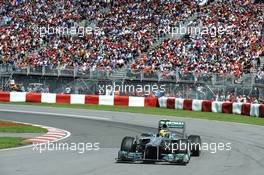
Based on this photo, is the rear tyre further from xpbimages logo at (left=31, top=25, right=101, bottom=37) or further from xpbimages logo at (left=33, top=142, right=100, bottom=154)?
xpbimages logo at (left=31, top=25, right=101, bottom=37)

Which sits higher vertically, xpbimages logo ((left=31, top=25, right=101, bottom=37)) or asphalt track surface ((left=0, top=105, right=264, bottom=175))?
xpbimages logo ((left=31, top=25, right=101, bottom=37))

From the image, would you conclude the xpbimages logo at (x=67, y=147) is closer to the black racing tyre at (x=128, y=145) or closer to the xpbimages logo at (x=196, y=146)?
the black racing tyre at (x=128, y=145)

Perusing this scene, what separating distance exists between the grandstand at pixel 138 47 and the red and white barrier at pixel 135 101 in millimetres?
381

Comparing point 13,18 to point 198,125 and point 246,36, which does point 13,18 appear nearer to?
point 246,36

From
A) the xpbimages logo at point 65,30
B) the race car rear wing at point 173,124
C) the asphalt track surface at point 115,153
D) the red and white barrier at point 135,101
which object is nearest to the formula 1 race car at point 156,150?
the asphalt track surface at point 115,153

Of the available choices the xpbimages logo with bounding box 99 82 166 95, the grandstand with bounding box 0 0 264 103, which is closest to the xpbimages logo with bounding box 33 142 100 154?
the grandstand with bounding box 0 0 264 103

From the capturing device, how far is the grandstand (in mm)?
33828

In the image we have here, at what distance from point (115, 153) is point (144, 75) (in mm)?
20000

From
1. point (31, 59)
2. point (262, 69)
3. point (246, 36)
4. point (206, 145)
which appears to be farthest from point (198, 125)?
A: point (31, 59)

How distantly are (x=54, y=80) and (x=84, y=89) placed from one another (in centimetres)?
206

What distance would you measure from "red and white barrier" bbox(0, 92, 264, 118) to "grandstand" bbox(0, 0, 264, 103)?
0.38 metres

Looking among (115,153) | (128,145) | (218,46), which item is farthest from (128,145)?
(218,46)

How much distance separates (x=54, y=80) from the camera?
37.2m

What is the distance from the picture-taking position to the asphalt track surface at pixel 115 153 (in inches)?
476
